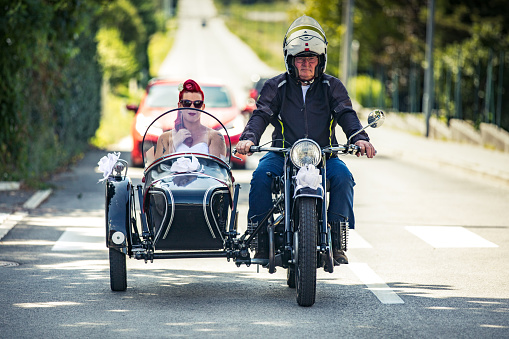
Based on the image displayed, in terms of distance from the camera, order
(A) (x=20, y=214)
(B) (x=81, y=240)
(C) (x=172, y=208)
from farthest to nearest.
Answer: (A) (x=20, y=214) → (B) (x=81, y=240) → (C) (x=172, y=208)


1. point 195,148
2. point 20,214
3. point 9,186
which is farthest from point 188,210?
point 9,186

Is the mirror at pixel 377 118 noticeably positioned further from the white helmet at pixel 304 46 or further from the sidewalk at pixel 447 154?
the sidewalk at pixel 447 154

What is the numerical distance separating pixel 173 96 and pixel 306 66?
11496mm

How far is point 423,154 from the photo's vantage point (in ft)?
69.9

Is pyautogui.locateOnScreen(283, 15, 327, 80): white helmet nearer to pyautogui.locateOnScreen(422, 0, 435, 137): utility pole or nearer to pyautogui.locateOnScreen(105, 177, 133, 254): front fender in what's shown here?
pyautogui.locateOnScreen(105, 177, 133, 254): front fender

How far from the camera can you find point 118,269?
7.16m

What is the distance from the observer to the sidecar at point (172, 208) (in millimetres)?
6938

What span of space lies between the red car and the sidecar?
9189mm

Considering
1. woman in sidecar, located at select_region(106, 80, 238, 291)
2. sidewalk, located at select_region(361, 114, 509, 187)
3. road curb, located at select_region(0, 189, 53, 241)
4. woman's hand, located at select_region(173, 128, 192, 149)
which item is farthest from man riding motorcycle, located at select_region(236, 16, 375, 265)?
sidewalk, located at select_region(361, 114, 509, 187)

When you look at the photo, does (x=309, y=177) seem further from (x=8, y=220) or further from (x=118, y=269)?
(x=8, y=220)

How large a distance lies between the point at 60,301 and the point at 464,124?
19.3 m

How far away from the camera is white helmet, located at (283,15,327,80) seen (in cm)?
721

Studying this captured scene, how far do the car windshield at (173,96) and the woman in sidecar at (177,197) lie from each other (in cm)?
1055

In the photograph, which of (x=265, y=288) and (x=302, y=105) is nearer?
(x=302, y=105)
